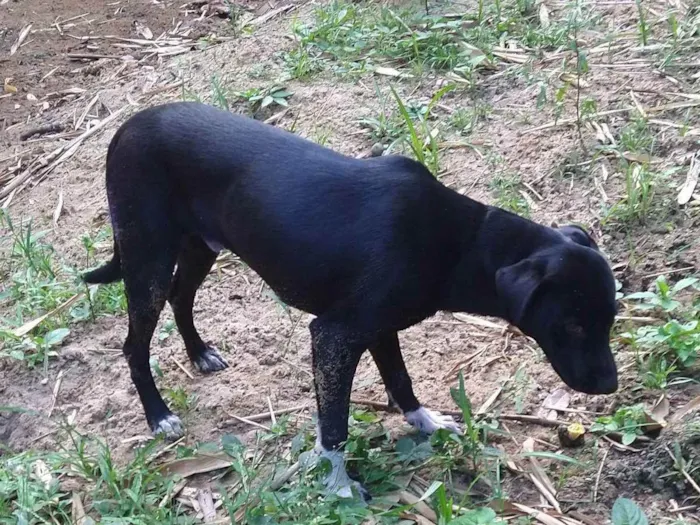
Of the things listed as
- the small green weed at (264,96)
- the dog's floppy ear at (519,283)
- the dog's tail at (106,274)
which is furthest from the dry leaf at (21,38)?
the dog's floppy ear at (519,283)

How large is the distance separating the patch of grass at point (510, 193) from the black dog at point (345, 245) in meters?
1.39

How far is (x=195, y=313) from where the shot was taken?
5.16m

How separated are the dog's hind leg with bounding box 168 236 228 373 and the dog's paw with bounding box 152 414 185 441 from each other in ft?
1.49

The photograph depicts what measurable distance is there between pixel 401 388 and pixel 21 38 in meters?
6.57

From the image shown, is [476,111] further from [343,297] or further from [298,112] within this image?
[343,297]

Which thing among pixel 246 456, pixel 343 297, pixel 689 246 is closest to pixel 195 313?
pixel 246 456

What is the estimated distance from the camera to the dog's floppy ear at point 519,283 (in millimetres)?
3322

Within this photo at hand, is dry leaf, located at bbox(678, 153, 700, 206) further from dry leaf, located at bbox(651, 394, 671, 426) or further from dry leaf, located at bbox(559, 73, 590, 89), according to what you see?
dry leaf, located at bbox(651, 394, 671, 426)

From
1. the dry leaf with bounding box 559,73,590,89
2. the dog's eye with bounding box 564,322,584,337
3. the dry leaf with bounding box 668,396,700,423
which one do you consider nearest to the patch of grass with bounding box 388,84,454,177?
the dry leaf with bounding box 559,73,590,89

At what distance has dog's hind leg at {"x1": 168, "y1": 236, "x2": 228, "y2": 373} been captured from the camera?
4.46 m

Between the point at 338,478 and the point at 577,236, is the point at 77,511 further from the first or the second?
the point at 577,236

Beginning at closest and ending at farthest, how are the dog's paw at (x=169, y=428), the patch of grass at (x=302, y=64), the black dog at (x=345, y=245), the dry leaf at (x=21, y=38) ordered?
the black dog at (x=345, y=245)
the dog's paw at (x=169, y=428)
the patch of grass at (x=302, y=64)
the dry leaf at (x=21, y=38)

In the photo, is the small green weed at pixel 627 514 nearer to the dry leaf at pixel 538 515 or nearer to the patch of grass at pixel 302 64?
the dry leaf at pixel 538 515

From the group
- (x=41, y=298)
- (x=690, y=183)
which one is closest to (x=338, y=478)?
(x=41, y=298)
